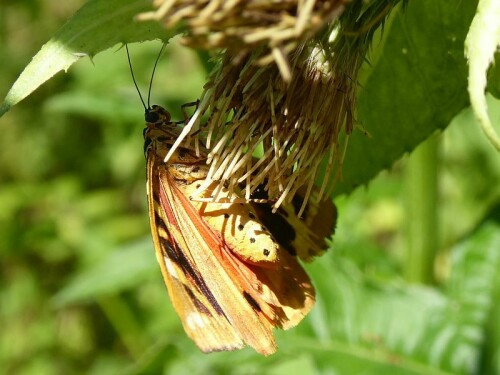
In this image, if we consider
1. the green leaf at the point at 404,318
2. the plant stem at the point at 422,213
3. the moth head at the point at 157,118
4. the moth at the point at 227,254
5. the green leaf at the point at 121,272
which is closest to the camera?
the moth at the point at 227,254

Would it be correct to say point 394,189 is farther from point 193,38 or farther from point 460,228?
point 193,38

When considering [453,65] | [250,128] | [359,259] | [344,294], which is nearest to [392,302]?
[344,294]

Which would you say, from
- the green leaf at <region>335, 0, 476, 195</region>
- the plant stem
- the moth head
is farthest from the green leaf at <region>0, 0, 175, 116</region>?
the plant stem

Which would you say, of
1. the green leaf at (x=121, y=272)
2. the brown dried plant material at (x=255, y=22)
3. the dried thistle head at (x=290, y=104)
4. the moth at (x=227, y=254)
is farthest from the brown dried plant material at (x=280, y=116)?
the green leaf at (x=121, y=272)

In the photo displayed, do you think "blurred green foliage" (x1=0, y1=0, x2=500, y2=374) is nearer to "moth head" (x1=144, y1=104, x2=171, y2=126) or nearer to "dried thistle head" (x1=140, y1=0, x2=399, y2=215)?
"moth head" (x1=144, y1=104, x2=171, y2=126)

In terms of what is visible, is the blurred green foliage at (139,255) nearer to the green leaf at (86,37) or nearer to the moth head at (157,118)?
the moth head at (157,118)

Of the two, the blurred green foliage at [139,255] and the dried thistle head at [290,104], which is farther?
the blurred green foliage at [139,255]
